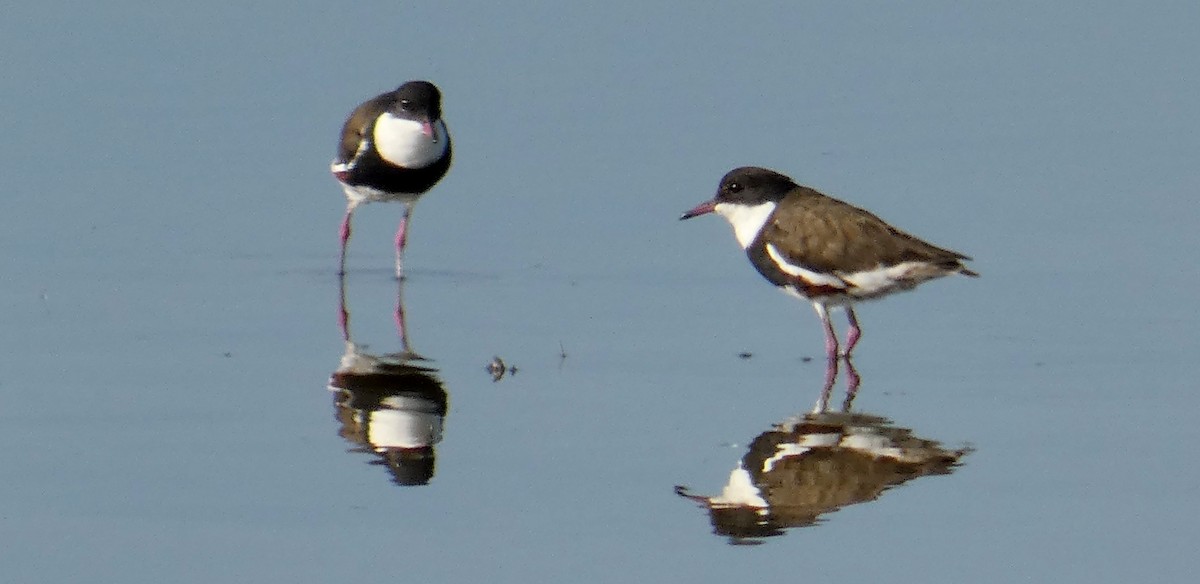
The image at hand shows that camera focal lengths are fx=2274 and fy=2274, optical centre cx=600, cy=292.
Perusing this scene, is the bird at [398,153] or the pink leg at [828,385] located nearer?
the pink leg at [828,385]

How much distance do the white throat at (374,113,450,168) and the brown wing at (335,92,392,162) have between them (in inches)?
4.4

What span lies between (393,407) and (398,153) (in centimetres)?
484

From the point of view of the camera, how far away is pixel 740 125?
679 inches

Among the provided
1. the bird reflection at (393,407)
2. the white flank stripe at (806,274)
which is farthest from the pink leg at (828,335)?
the bird reflection at (393,407)

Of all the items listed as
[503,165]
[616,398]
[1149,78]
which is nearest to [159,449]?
[616,398]

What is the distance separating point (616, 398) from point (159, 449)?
85.0 inches

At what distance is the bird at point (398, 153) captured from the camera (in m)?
14.9

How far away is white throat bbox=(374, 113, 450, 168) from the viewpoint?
1491 centimetres

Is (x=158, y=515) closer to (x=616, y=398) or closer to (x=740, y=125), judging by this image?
(x=616, y=398)

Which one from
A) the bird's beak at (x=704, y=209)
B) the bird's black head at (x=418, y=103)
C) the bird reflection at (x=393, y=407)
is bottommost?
the bird reflection at (x=393, y=407)

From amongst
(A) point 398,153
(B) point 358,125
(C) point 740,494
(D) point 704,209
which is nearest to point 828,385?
(D) point 704,209

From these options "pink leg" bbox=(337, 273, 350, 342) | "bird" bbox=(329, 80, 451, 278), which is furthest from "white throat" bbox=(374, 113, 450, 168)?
"pink leg" bbox=(337, 273, 350, 342)

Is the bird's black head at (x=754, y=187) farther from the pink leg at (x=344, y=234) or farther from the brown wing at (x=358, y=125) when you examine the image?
the brown wing at (x=358, y=125)

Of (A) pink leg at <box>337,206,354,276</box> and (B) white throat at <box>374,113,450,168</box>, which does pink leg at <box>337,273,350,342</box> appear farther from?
(B) white throat at <box>374,113,450,168</box>
